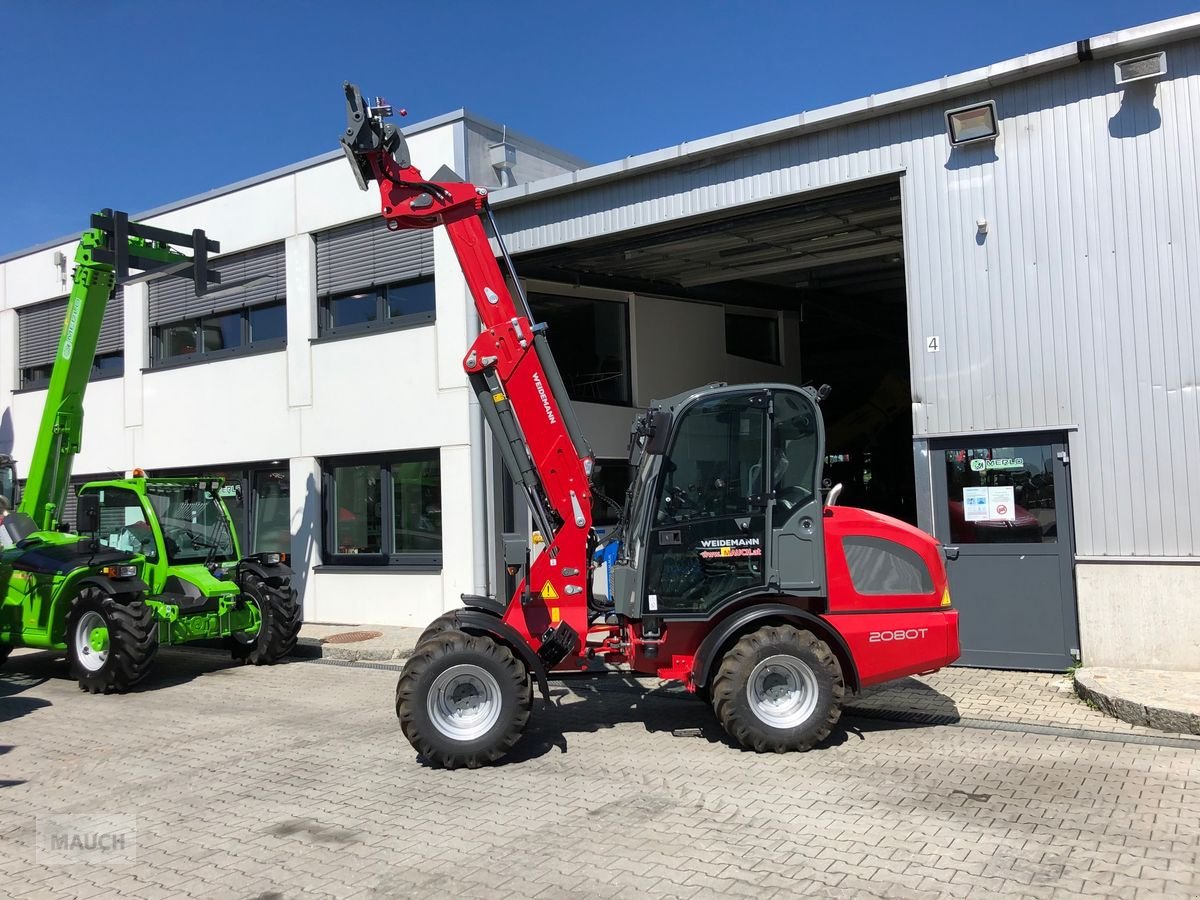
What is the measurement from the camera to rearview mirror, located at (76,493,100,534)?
9609 mm

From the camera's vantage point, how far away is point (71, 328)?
10.7 m

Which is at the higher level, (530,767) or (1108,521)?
(1108,521)

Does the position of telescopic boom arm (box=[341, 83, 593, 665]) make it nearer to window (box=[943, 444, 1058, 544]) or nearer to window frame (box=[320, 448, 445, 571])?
window (box=[943, 444, 1058, 544])

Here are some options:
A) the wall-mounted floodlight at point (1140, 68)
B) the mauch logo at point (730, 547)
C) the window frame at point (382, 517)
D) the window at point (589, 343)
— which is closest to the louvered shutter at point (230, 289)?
the window frame at point (382, 517)

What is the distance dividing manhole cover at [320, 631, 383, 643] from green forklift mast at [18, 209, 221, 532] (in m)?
3.45

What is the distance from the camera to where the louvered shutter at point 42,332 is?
16359 millimetres

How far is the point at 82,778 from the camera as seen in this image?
6.07m

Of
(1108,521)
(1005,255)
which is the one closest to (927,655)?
(1108,521)

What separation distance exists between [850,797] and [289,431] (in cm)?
1030

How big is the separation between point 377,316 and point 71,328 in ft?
12.1

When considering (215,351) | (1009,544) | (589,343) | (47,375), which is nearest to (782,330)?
(589,343)

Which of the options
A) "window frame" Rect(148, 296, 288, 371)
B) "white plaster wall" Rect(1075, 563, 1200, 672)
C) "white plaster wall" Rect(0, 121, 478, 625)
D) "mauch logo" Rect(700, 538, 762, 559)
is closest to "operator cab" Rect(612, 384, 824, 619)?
"mauch logo" Rect(700, 538, 762, 559)

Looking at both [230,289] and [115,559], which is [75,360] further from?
[230,289]

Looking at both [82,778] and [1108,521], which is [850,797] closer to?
[1108,521]
